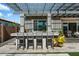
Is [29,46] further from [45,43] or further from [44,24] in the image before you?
[44,24]

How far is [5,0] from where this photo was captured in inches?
333

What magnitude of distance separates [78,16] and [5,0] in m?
19.0

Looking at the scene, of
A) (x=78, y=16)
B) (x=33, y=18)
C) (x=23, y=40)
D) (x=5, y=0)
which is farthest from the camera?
(x=78, y=16)

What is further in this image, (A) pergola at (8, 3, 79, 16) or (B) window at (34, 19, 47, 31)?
(B) window at (34, 19, 47, 31)

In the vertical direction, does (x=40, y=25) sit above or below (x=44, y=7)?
below

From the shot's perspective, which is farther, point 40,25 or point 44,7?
point 40,25

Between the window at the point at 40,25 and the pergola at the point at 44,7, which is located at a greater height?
the pergola at the point at 44,7

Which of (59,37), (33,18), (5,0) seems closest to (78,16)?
(33,18)

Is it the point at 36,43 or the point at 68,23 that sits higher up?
the point at 68,23

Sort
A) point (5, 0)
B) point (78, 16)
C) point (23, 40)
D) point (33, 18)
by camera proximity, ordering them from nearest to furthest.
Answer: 1. point (5, 0)
2. point (23, 40)
3. point (33, 18)
4. point (78, 16)

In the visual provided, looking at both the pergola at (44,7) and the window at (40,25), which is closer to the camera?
the pergola at (44,7)

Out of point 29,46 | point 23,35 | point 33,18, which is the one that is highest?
point 33,18

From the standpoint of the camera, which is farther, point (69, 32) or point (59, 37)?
point (69, 32)

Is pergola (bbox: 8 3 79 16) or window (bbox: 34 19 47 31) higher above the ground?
pergola (bbox: 8 3 79 16)
